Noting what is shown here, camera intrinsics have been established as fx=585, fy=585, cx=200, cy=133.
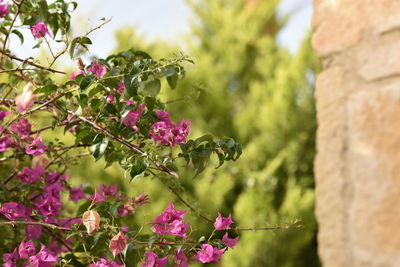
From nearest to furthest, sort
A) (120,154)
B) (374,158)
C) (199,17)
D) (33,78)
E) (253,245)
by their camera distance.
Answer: (374,158)
(120,154)
(33,78)
(253,245)
(199,17)

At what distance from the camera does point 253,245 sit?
4.00m

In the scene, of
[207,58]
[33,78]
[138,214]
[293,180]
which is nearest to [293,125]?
[293,180]

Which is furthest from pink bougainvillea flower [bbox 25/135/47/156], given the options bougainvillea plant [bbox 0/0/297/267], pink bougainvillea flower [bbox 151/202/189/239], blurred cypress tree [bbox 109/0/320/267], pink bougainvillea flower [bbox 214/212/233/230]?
blurred cypress tree [bbox 109/0/320/267]

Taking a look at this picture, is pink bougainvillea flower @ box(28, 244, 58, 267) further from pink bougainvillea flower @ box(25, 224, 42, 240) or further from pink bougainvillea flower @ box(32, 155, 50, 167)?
pink bougainvillea flower @ box(32, 155, 50, 167)

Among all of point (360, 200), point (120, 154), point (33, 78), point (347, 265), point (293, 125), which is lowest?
point (293, 125)

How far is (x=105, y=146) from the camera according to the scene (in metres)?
1.29

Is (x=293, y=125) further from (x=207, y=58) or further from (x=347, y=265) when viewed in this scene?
(x=347, y=265)

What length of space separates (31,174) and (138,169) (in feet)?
1.65

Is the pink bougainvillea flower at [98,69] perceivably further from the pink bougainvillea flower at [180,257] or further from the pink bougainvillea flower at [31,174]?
the pink bougainvillea flower at [180,257]

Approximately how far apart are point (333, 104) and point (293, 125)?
3147 mm

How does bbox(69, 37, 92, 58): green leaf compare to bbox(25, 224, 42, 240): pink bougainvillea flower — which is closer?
bbox(69, 37, 92, 58): green leaf

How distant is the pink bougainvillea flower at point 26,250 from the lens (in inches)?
52.0

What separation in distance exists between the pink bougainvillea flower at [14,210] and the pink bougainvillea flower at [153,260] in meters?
0.35

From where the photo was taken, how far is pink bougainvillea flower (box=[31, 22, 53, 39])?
1546mm
